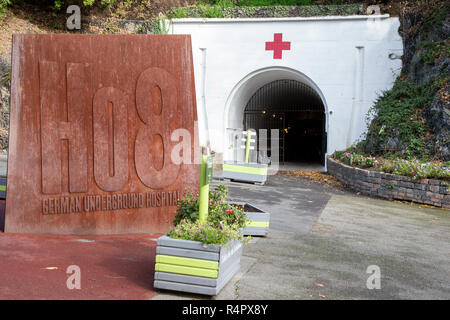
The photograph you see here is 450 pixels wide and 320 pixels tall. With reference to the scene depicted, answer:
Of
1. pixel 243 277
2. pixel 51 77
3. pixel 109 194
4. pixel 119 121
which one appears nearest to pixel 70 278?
pixel 243 277

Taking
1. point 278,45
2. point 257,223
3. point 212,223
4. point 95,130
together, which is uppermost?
point 278,45

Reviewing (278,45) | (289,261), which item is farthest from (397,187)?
(278,45)

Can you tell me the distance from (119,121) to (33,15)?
1741 centimetres

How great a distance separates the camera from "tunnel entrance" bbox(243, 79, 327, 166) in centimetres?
2167

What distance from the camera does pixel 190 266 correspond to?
14.5 feet

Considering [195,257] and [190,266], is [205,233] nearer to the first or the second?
[195,257]

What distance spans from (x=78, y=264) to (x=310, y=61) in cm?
1435

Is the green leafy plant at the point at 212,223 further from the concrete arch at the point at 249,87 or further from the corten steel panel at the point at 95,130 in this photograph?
the concrete arch at the point at 249,87

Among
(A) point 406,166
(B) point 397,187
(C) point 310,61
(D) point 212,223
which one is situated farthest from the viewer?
(C) point 310,61

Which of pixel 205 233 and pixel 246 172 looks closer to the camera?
pixel 205 233

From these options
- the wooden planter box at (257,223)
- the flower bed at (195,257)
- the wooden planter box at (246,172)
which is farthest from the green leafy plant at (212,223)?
the wooden planter box at (246,172)

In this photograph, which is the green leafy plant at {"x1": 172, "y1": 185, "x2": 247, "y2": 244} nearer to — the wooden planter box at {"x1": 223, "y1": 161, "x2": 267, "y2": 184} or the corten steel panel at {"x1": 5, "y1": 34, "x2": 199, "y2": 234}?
the corten steel panel at {"x1": 5, "y1": 34, "x2": 199, "y2": 234}

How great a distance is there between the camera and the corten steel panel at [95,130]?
23.0 feet
